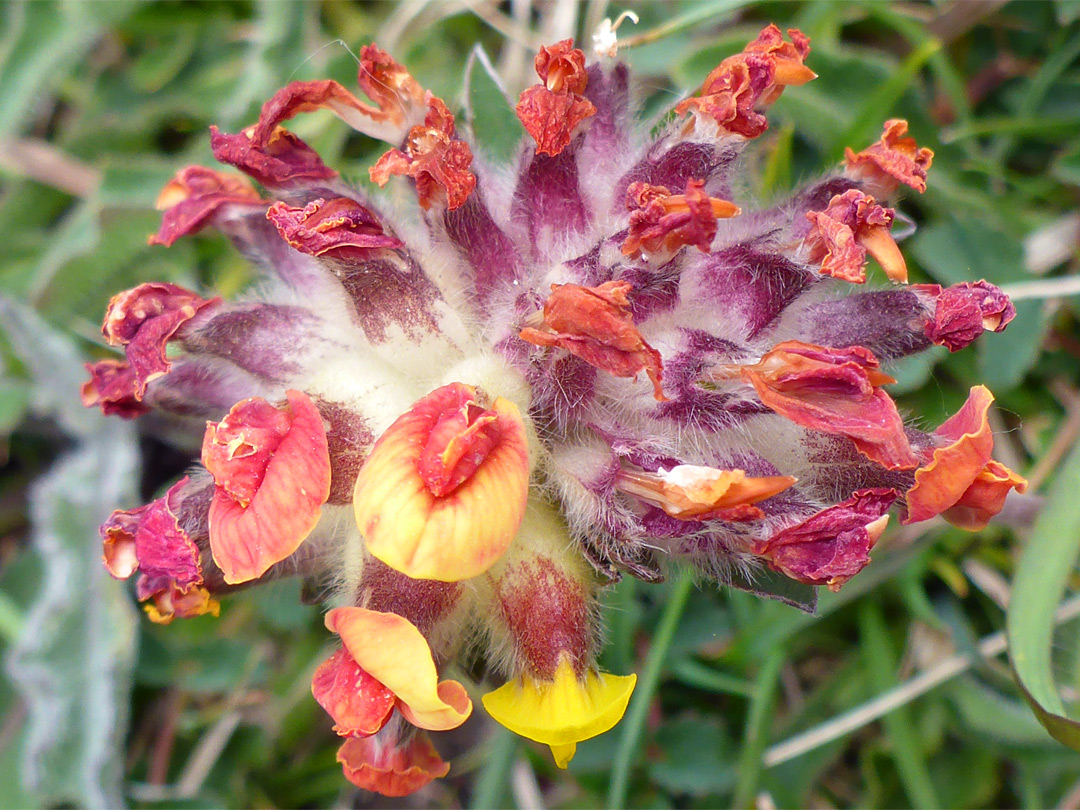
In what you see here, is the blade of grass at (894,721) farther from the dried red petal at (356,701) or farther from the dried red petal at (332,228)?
the dried red petal at (332,228)

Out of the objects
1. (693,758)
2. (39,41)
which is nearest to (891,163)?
(693,758)

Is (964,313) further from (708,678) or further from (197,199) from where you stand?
(197,199)

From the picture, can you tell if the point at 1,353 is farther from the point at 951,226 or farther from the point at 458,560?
the point at 951,226

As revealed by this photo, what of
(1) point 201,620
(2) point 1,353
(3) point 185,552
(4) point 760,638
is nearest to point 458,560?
(3) point 185,552

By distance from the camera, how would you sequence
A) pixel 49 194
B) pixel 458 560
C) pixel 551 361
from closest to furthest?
pixel 458 560
pixel 551 361
pixel 49 194

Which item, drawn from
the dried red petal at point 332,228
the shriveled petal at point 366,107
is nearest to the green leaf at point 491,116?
the shriveled petal at point 366,107
